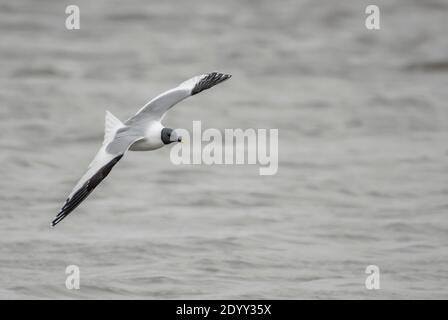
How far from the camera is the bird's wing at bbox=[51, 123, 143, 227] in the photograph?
7480 millimetres

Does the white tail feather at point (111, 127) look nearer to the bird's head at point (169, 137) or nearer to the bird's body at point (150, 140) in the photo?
the bird's body at point (150, 140)

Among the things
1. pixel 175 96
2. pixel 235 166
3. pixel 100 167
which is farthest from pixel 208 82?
pixel 235 166

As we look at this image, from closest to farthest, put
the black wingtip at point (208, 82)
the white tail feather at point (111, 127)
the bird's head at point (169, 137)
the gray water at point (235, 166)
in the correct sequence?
the bird's head at point (169, 137) → the white tail feather at point (111, 127) → the black wingtip at point (208, 82) → the gray water at point (235, 166)

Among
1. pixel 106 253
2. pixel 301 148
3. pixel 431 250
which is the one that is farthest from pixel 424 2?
pixel 106 253

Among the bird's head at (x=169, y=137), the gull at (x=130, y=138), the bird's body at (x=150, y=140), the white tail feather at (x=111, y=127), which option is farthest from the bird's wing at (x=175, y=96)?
the bird's head at (x=169, y=137)

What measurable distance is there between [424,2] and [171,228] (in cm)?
930

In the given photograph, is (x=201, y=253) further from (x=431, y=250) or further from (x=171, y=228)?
(x=431, y=250)

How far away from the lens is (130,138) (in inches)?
314

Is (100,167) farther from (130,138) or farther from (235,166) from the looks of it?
(235,166)

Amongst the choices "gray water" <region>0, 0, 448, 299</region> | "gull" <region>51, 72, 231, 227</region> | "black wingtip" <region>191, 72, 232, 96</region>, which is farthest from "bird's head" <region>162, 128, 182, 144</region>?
"gray water" <region>0, 0, 448, 299</region>

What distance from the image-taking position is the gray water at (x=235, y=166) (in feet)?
29.5

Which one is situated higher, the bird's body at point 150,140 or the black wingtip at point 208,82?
the black wingtip at point 208,82

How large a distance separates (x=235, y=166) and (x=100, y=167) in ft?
14.5

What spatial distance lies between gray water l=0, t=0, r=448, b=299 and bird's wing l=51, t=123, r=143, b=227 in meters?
1.09
